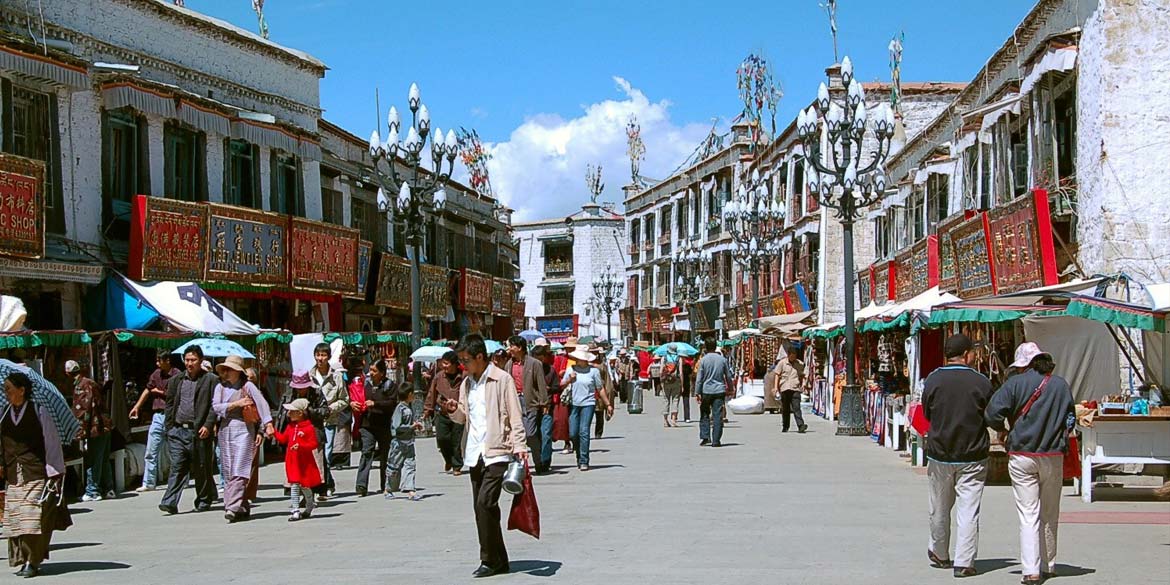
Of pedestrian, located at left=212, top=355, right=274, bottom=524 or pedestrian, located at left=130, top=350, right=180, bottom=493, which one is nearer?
pedestrian, located at left=212, top=355, right=274, bottom=524

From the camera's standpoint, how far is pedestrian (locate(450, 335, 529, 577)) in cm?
870

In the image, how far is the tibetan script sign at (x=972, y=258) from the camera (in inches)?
832

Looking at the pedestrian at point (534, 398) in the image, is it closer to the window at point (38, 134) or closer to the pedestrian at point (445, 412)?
the pedestrian at point (445, 412)

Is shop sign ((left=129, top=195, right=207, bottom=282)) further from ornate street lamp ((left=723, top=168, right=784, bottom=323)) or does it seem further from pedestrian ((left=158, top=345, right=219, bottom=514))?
ornate street lamp ((left=723, top=168, right=784, bottom=323))

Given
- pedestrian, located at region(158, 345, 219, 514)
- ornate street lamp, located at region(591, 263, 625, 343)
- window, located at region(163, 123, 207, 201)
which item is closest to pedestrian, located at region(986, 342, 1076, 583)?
pedestrian, located at region(158, 345, 219, 514)

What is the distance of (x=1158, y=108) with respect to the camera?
55.2 ft

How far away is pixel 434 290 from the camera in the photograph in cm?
3578

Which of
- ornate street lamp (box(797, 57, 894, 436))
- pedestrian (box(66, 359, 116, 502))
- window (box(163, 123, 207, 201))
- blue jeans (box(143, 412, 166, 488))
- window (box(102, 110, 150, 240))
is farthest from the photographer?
ornate street lamp (box(797, 57, 894, 436))

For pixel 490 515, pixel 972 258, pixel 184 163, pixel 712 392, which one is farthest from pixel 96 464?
pixel 972 258

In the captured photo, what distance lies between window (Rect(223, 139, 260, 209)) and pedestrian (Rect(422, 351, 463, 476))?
→ 340 inches

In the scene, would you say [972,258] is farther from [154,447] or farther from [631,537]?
[154,447]

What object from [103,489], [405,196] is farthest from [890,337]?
[103,489]

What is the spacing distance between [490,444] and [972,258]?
1524 cm

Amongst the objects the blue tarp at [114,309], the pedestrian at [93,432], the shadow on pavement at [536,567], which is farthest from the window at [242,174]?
A: the shadow on pavement at [536,567]
